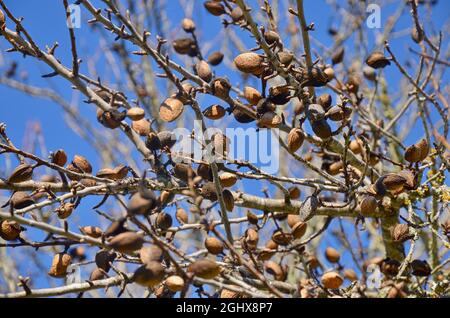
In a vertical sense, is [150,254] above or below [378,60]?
below

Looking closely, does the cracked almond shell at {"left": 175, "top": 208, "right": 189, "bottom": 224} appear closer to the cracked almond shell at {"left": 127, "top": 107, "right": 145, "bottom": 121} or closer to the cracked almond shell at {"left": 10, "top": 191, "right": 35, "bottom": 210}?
the cracked almond shell at {"left": 127, "top": 107, "right": 145, "bottom": 121}

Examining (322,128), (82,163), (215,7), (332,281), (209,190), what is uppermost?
(215,7)

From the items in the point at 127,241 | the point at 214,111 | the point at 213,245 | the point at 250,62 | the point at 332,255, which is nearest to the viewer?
the point at 127,241

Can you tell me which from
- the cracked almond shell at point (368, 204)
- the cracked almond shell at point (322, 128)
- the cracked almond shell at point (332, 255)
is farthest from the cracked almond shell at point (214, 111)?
the cracked almond shell at point (332, 255)

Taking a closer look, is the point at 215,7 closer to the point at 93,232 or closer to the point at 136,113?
the point at 136,113

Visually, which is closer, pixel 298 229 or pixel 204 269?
pixel 204 269

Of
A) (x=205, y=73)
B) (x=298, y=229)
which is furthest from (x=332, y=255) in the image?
(x=205, y=73)

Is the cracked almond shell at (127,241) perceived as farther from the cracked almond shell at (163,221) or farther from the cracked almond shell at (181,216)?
the cracked almond shell at (181,216)

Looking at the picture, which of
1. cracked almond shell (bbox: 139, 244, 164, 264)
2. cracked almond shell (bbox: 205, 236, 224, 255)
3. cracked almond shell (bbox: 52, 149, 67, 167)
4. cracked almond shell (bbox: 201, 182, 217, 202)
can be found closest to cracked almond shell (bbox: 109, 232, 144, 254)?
cracked almond shell (bbox: 139, 244, 164, 264)

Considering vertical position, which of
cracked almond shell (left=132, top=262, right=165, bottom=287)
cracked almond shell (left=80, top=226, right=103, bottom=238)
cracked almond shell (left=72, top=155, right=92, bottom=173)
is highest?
cracked almond shell (left=72, top=155, right=92, bottom=173)

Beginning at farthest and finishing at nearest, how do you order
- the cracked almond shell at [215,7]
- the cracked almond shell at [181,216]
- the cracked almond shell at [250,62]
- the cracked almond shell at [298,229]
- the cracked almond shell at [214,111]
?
the cracked almond shell at [215,7] → the cracked almond shell at [181,216] → the cracked almond shell at [298,229] → the cracked almond shell at [214,111] → the cracked almond shell at [250,62]

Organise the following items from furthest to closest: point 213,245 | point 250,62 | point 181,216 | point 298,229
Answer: point 181,216 → point 298,229 → point 250,62 → point 213,245
